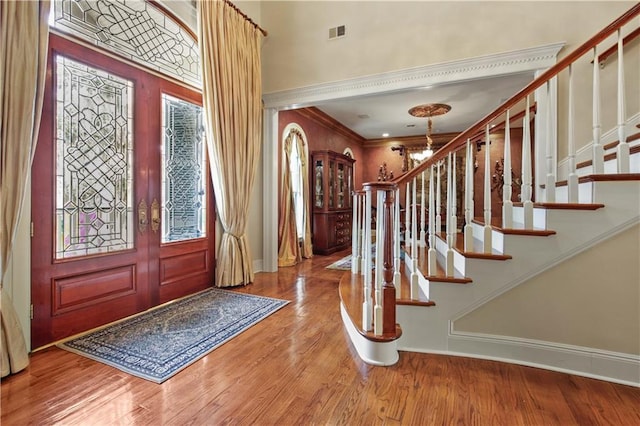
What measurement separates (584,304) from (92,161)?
12.3 ft

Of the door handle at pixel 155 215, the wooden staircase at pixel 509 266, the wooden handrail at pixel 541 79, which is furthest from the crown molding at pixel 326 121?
the wooden staircase at pixel 509 266

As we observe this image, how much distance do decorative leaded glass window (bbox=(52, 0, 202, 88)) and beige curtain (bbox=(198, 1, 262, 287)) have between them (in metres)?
0.26

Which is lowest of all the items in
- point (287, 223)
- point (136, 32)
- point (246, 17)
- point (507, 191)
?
point (287, 223)

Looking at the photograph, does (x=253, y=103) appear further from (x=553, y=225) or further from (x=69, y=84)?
(x=553, y=225)

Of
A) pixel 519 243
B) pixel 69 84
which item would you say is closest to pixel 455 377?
pixel 519 243

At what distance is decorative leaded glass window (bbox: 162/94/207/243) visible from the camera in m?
3.15

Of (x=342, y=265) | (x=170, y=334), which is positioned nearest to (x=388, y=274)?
(x=170, y=334)

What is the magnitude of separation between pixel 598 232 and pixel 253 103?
373cm

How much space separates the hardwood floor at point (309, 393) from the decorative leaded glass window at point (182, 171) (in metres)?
1.49

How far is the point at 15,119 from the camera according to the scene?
1873 millimetres

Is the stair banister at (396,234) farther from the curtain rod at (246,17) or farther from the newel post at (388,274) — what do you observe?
the curtain rod at (246,17)

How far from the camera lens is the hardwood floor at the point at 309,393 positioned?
149 centimetres

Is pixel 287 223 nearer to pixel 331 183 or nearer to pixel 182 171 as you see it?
pixel 331 183

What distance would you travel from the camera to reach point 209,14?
333 cm
